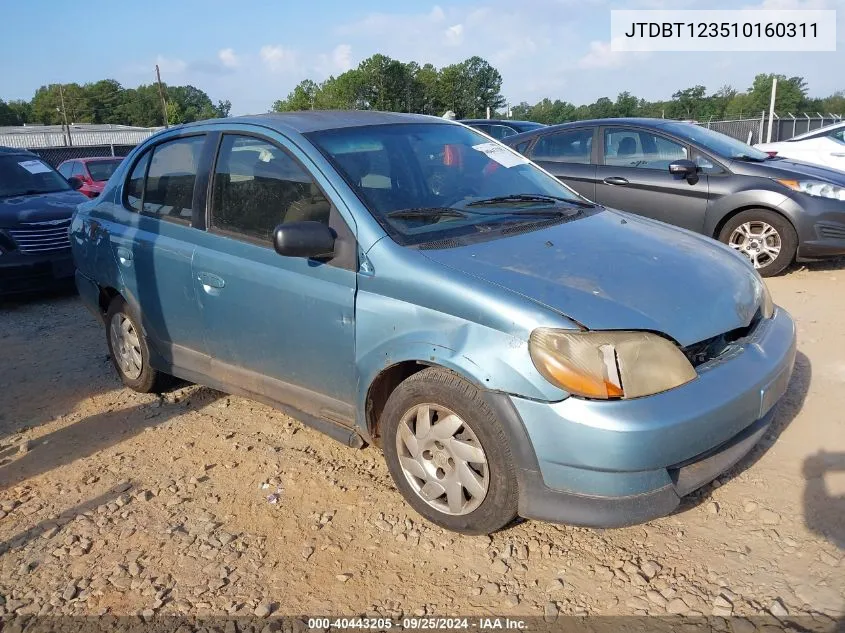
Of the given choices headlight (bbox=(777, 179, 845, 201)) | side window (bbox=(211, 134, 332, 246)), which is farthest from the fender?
side window (bbox=(211, 134, 332, 246))

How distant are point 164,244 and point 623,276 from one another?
8.44ft

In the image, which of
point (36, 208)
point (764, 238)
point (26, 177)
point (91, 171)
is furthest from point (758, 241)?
point (91, 171)

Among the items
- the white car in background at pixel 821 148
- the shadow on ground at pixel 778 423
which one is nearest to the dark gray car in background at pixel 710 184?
the shadow on ground at pixel 778 423

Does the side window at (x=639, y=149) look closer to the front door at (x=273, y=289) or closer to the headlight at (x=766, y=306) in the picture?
the headlight at (x=766, y=306)

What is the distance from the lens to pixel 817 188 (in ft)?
20.9

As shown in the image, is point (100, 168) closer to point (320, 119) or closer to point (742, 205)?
point (320, 119)

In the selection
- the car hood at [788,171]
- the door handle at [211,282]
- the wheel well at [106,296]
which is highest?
the car hood at [788,171]

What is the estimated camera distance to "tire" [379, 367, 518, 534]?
2615 mm

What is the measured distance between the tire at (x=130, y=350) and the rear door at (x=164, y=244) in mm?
175

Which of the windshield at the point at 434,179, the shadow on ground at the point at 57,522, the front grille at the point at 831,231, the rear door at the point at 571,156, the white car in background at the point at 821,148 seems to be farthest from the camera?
the white car in background at the point at 821,148

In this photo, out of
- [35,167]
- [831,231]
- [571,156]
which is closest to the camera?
[831,231]

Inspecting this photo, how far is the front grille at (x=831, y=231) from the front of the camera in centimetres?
630

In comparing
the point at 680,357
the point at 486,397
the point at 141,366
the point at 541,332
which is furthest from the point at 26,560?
the point at 680,357

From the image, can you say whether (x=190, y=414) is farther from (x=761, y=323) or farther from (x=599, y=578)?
(x=761, y=323)
